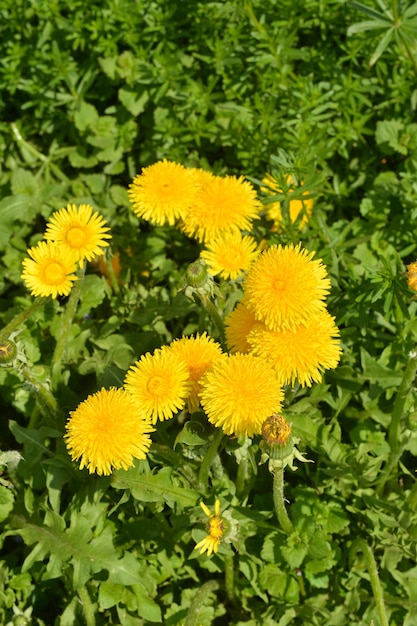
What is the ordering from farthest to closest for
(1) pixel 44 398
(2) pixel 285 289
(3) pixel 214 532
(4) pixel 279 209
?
1. (4) pixel 279 209
2. (1) pixel 44 398
3. (3) pixel 214 532
4. (2) pixel 285 289

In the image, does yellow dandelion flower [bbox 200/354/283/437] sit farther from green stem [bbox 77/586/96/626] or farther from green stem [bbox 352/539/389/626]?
green stem [bbox 77/586/96/626]

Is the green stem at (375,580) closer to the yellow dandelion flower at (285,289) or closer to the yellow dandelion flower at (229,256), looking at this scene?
the yellow dandelion flower at (285,289)

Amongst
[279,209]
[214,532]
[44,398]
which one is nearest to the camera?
[214,532]

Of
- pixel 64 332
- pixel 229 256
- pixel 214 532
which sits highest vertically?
pixel 229 256

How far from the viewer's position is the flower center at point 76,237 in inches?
117

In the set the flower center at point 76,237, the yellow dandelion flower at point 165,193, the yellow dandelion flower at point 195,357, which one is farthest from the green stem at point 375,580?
the flower center at point 76,237

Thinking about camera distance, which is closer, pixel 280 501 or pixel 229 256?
pixel 280 501

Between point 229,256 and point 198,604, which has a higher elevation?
point 229,256

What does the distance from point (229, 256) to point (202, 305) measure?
0.81 feet

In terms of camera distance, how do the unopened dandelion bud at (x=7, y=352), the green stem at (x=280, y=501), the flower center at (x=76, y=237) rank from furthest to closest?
the flower center at (x=76, y=237) → the unopened dandelion bud at (x=7, y=352) → the green stem at (x=280, y=501)

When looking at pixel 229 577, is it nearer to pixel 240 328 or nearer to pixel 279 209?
pixel 240 328

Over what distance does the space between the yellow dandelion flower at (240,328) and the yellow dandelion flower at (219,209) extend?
0.58 m

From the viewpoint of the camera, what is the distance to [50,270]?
9.59 ft

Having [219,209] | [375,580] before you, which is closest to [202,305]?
[219,209]
